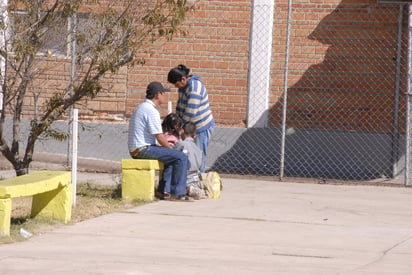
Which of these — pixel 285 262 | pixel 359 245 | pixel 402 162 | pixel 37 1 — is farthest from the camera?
pixel 402 162

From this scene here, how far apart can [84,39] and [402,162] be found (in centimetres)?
569

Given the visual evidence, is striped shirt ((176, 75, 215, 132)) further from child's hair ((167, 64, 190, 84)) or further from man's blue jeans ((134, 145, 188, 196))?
man's blue jeans ((134, 145, 188, 196))

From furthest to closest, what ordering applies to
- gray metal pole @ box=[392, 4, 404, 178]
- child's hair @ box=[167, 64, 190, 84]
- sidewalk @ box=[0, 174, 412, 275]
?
gray metal pole @ box=[392, 4, 404, 178] < child's hair @ box=[167, 64, 190, 84] < sidewalk @ box=[0, 174, 412, 275]

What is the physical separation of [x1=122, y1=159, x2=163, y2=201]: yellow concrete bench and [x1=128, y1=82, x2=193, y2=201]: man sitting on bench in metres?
0.17

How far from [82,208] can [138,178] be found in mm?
995

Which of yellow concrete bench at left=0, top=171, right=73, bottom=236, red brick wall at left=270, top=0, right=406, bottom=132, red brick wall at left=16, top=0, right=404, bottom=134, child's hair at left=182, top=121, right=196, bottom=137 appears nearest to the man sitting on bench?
child's hair at left=182, top=121, right=196, bottom=137

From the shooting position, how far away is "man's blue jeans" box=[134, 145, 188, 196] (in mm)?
11453

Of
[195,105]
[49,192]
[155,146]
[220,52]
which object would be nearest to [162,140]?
[155,146]

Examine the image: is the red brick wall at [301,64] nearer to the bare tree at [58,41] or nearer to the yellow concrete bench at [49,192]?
the bare tree at [58,41]

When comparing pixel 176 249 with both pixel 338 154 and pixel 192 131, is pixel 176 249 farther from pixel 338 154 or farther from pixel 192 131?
pixel 338 154

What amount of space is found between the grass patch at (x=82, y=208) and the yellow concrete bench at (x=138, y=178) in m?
0.14

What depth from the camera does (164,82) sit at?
627 inches

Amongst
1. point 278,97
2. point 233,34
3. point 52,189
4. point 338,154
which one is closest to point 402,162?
point 338,154

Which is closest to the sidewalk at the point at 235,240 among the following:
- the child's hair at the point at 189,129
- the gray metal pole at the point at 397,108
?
the child's hair at the point at 189,129
